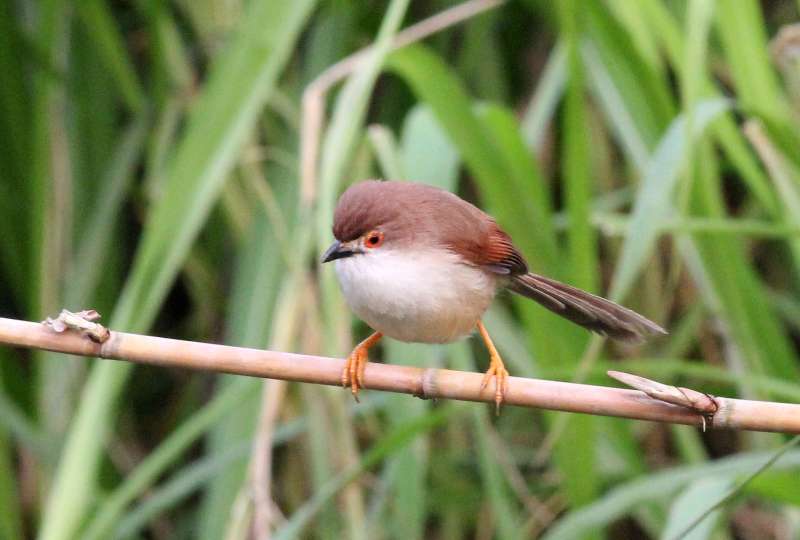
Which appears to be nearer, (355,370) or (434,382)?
(434,382)

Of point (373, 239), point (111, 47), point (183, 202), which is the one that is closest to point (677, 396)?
point (373, 239)

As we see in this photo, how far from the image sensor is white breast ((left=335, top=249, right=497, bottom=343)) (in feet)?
7.15

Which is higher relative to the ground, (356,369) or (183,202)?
(183,202)

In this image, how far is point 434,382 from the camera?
1878 mm

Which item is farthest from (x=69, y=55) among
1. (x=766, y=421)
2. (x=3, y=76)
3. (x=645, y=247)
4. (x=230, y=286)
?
(x=766, y=421)

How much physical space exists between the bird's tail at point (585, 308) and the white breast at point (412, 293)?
0.24m

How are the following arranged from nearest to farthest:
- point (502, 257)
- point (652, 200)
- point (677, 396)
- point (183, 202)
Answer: point (677, 396)
point (652, 200)
point (502, 257)
point (183, 202)

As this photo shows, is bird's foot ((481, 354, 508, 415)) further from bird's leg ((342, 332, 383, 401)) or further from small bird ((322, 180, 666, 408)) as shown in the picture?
bird's leg ((342, 332, 383, 401))

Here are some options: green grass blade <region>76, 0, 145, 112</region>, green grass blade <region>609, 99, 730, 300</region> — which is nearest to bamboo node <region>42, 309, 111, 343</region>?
green grass blade <region>609, 99, 730, 300</region>

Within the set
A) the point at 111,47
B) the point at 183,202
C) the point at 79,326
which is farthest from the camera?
the point at 111,47

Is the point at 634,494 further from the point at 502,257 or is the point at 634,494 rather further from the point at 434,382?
the point at 434,382

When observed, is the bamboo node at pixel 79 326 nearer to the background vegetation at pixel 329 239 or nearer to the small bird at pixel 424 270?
the small bird at pixel 424 270

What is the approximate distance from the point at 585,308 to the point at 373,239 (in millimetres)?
536

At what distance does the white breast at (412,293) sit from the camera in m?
2.18
